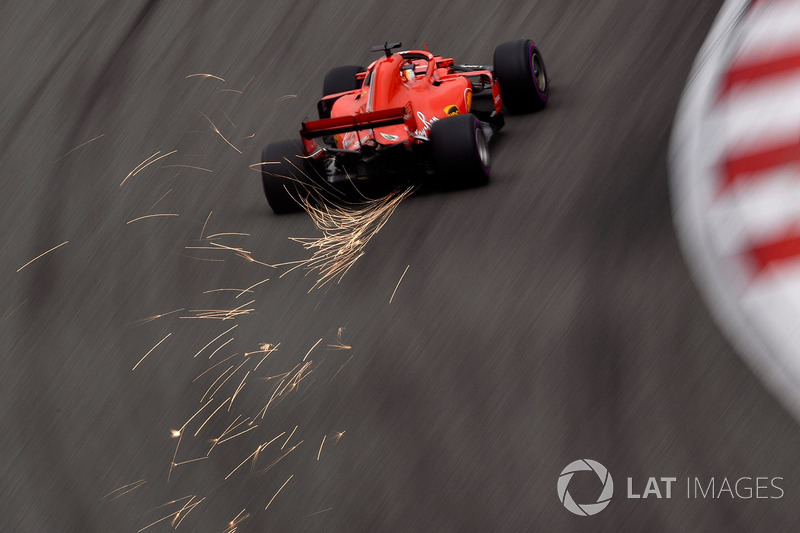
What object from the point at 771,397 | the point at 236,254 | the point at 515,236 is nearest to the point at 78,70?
the point at 236,254

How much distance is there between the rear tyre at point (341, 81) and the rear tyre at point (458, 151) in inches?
72.3

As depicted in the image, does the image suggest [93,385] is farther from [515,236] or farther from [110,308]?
[515,236]

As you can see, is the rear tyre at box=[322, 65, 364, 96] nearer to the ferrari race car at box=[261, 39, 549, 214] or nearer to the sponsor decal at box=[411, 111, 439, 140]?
the ferrari race car at box=[261, 39, 549, 214]

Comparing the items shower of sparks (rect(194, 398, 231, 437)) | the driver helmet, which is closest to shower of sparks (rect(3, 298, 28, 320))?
shower of sparks (rect(194, 398, 231, 437))

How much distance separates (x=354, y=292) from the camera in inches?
225

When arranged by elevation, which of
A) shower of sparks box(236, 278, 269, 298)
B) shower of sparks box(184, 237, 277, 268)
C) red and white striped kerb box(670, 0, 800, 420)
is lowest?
shower of sparks box(236, 278, 269, 298)

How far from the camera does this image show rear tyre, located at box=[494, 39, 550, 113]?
7527 millimetres

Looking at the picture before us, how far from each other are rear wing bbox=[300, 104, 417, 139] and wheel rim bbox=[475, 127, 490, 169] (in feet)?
1.79

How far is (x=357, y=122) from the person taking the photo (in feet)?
21.1

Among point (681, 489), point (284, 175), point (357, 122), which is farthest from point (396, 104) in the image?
point (681, 489)

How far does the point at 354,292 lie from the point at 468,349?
3.52ft

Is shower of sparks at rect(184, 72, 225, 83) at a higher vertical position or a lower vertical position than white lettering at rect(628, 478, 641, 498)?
higher

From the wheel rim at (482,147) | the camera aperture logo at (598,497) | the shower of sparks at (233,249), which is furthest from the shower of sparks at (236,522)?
the wheel rim at (482,147)

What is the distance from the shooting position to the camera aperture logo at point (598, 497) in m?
3.76
